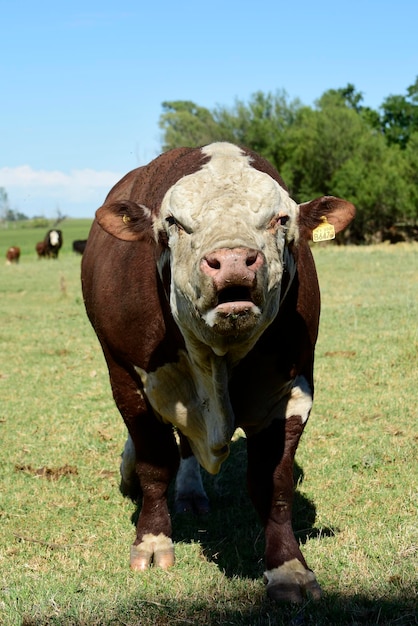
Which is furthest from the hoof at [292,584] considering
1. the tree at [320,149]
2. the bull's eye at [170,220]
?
the tree at [320,149]

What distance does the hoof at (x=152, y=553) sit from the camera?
169 inches

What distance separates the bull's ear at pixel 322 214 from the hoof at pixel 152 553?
5.78 ft

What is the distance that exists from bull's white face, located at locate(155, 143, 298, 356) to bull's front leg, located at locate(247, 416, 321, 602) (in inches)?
29.1

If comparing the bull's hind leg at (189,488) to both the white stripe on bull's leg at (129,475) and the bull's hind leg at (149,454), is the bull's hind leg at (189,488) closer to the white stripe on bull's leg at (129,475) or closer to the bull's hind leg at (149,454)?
the white stripe on bull's leg at (129,475)

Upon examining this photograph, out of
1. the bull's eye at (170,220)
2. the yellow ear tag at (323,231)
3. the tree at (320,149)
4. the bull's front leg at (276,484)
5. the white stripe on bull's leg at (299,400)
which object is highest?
the tree at (320,149)

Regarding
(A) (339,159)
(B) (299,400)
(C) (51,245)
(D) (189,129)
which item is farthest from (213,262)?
(D) (189,129)

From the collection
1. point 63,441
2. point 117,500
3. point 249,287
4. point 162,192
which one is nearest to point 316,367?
point 63,441

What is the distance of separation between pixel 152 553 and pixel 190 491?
105cm

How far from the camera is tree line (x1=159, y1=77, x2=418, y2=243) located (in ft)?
127

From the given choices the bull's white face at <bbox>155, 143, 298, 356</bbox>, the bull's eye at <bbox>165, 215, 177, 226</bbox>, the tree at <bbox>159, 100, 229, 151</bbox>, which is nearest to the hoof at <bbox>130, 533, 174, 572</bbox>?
the bull's white face at <bbox>155, 143, 298, 356</bbox>

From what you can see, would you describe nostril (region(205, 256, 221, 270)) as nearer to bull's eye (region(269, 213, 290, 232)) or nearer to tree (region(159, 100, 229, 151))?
bull's eye (region(269, 213, 290, 232))

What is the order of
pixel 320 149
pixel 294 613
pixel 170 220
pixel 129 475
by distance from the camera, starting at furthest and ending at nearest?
pixel 320 149 < pixel 129 475 < pixel 170 220 < pixel 294 613

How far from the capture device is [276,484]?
13.3ft

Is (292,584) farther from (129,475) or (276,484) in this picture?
(129,475)
